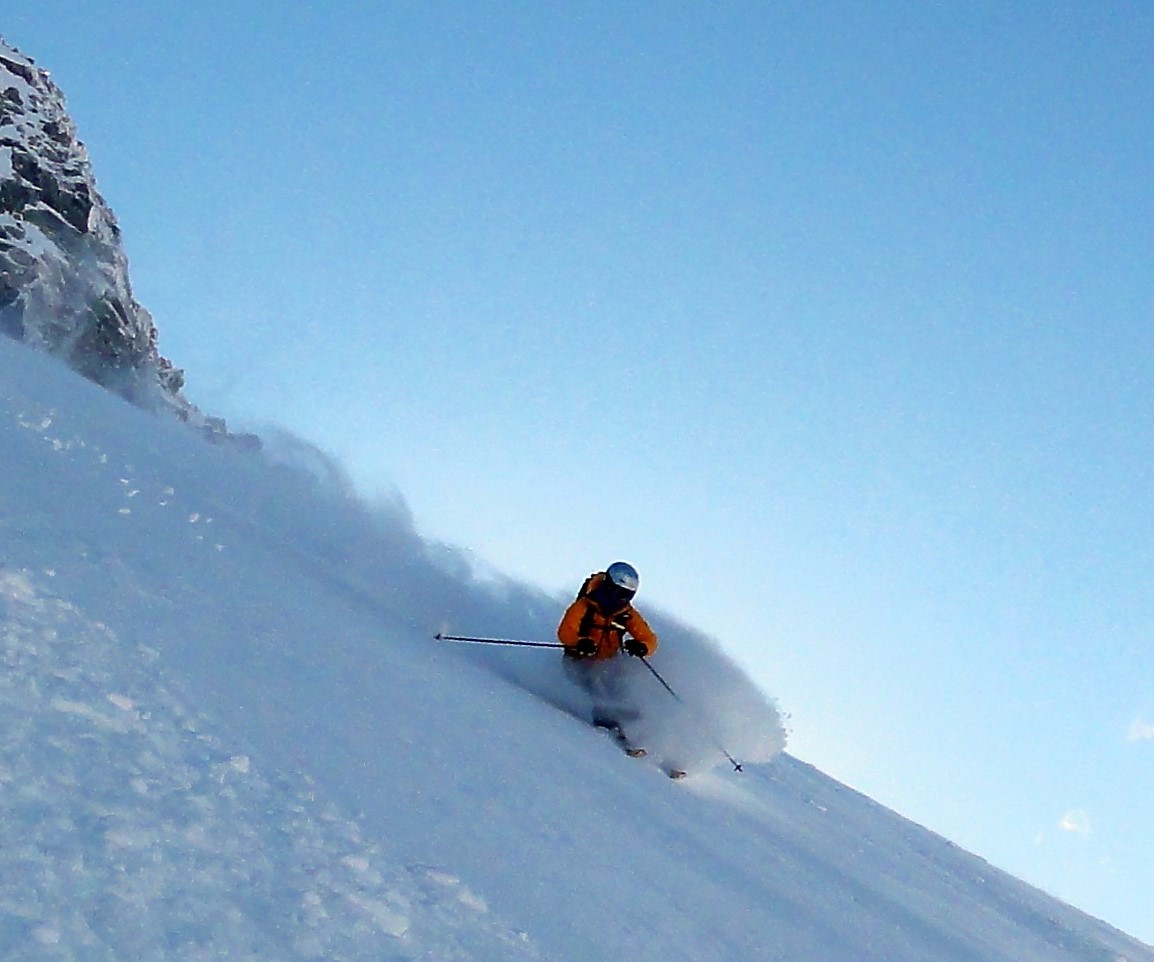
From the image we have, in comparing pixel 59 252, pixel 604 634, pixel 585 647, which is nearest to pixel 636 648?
pixel 604 634

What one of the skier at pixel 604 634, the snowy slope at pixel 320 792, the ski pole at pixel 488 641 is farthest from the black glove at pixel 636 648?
the ski pole at pixel 488 641

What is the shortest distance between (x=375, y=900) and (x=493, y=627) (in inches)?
347

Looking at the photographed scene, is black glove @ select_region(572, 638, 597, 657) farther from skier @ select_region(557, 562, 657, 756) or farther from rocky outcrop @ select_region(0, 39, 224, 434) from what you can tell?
rocky outcrop @ select_region(0, 39, 224, 434)

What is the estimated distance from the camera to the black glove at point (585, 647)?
374 inches

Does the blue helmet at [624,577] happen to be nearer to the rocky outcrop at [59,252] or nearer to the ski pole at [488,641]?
the ski pole at [488,641]

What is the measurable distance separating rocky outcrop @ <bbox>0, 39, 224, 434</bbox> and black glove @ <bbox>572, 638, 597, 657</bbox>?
34.5m

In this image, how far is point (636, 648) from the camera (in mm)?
9578

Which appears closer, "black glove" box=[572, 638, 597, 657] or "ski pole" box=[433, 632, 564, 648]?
"ski pole" box=[433, 632, 564, 648]

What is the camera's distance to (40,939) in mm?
1965

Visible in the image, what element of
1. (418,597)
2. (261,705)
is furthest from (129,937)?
(418,597)

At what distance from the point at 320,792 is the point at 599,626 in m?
6.43

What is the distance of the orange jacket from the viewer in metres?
9.56

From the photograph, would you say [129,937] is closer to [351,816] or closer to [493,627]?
[351,816]

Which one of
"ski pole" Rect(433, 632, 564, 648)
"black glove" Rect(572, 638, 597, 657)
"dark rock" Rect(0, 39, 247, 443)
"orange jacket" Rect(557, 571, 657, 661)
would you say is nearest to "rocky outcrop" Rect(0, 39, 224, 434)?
"dark rock" Rect(0, 39, 247, 443)
